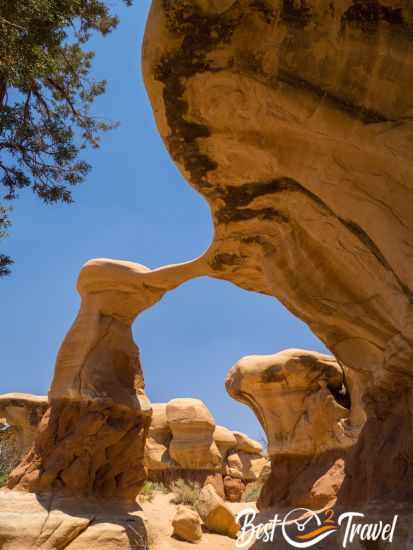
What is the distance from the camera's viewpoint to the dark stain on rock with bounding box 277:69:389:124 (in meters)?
4.00

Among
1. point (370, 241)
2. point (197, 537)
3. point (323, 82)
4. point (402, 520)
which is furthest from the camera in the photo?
point (197, 537)

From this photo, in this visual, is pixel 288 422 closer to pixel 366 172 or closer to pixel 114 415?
pixel 114 415

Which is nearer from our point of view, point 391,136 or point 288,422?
point 391,136

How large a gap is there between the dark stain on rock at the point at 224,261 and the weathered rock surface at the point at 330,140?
2.10 m

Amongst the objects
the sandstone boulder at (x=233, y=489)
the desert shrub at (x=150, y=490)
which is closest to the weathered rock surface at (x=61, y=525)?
the desert shrub at (x=150, y=490)

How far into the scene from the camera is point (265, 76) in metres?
4.03

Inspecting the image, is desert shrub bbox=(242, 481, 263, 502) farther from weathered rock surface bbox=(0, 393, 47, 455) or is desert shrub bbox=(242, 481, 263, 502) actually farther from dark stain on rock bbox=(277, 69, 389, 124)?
dark stain on rock bbox=(277, 69, 389, 124)

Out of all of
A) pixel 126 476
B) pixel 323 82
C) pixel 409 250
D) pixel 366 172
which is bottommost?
pixel 126 476

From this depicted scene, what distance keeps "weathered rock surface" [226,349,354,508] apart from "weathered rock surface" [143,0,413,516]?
3.61 meters

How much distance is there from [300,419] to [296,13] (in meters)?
7.25

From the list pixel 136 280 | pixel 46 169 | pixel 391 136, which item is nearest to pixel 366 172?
pixel 391 136

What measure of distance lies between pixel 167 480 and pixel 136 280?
12543 millimetres

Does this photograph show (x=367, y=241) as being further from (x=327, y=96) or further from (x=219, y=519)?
(x=219, y=519)

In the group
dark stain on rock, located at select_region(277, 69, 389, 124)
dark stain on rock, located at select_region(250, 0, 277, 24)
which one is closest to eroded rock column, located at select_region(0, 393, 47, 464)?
dark stain on rock, located at select_region(277, 69, 389, 124)
